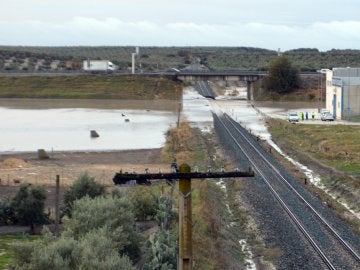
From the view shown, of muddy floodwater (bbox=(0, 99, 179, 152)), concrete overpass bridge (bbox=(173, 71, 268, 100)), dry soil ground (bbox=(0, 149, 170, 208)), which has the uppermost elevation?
concrete overpass bridge (bbox=(173, 71, 268, 100))

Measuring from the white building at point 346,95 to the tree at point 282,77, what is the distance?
32028mm

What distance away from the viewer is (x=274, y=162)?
134ft

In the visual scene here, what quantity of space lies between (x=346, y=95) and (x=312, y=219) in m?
43.2

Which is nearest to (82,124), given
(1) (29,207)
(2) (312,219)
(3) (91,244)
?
(1) (29,207)

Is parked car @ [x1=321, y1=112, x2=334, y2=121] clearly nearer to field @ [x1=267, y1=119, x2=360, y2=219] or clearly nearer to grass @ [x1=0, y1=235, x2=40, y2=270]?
field @ [x1=267, y1=119, x2=360, y2=219]

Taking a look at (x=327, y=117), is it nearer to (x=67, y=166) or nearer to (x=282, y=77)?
(x=67, y=166)

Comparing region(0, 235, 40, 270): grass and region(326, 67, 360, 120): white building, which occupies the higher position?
region(326, 67, 360, 120): white building

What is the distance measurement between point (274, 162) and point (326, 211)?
13374mm

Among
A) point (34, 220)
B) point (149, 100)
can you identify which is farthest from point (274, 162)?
point (149, 100)

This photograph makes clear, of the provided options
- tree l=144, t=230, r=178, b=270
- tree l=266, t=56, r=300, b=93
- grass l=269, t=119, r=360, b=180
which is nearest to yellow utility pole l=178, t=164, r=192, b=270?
tree l=144, t=230, r=178, b=270

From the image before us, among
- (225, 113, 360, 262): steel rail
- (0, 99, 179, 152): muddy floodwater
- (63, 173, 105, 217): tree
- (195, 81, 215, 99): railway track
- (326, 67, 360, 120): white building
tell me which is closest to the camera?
(225, 113, 360, 262): steel rail

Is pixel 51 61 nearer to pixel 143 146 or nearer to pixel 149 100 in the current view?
pixel 149 100

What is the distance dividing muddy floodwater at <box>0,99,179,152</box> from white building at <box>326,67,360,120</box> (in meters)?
→ 14.9

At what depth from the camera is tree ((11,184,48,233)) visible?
27.6m
